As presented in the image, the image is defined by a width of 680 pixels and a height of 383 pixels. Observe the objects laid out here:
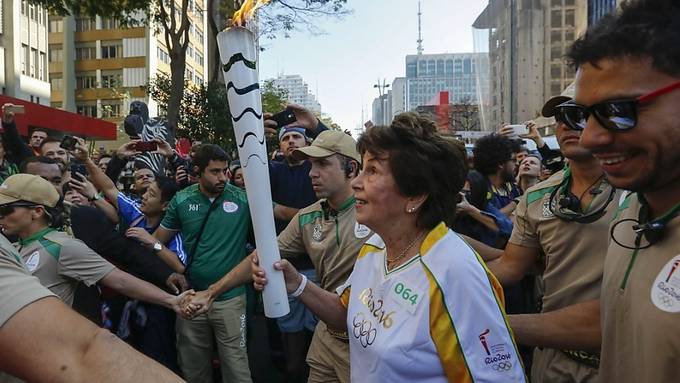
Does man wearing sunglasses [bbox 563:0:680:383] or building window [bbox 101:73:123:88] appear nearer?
man wearing sunglasses [bbox 563:0:680:383]

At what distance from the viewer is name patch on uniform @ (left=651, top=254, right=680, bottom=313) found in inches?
53.9

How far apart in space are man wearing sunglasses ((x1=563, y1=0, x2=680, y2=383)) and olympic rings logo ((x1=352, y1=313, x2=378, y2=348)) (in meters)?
0.82

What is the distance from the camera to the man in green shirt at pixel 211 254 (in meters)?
4.64

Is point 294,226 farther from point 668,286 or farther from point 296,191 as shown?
point 668,286

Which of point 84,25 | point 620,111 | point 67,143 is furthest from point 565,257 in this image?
point 84,25

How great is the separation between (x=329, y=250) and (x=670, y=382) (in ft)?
7.35

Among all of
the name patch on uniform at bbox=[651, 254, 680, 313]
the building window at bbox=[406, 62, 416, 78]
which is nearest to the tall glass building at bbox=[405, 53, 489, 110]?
the building window at bbox=[406, 62, 416, 78]

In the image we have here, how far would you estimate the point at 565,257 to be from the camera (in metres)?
2.58

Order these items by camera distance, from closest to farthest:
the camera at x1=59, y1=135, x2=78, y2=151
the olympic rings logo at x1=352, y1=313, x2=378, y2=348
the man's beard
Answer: the olympic rings logo at x1=352, y1=313, x2=378, y2=348, the man's beard, the camera at x1=59, y1=135, x2=78, y2=151

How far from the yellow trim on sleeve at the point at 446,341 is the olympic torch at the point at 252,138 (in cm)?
74

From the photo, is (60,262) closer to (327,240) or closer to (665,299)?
(327,240)

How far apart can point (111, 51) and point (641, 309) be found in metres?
69.8

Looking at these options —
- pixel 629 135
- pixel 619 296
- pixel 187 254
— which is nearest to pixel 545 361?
pixel 619 296

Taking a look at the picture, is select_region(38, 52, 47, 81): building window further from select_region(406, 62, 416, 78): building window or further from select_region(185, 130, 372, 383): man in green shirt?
select_region(406, 62, 416, 78): building window
